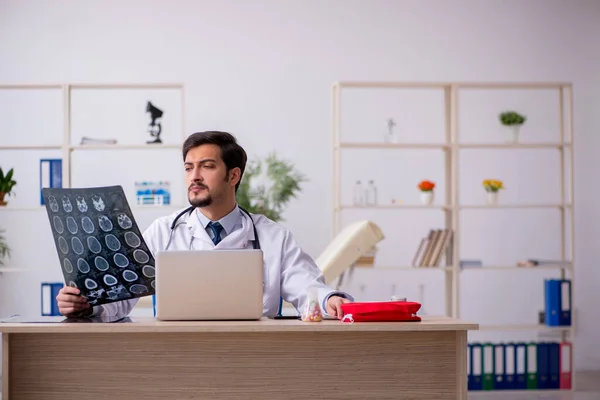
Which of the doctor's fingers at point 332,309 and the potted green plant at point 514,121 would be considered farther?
the potted green plant at point 514,121

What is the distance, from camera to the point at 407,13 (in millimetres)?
6488

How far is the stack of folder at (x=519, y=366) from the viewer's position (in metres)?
5.49

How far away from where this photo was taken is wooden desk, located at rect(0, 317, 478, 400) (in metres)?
2.25

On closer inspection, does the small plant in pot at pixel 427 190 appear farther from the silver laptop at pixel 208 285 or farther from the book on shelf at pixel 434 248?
the silver laptop at pixel 208 285

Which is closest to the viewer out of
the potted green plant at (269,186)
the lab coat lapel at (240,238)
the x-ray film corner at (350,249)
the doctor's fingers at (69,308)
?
the doctor's fingers at (69,308)

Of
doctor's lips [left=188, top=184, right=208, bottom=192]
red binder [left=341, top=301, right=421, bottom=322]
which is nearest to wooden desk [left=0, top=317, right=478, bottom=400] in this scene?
red binder [left=341, top=301, right=421, bottom=322]

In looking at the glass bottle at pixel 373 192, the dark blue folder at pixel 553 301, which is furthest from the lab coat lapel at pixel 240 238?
the dark blue folder at pixel 553 301

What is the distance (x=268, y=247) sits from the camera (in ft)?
9.82

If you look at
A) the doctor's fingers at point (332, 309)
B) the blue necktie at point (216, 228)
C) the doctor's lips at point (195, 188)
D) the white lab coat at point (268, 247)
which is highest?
the doctor's lips at point (195, 188)

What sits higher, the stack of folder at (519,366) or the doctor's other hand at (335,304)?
the doctor's other hand at (335,304)

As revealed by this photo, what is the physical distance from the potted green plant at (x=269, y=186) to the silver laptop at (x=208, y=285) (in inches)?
132

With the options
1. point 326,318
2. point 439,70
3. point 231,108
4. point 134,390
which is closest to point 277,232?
point 326,318

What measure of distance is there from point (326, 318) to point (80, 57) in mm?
4347

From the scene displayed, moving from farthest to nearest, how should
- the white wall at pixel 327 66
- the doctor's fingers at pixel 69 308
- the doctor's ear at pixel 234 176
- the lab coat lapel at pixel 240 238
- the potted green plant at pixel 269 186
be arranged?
the white wall at pixel 327 66
the potted green plant at pixel 269 186
the doctor's ear at pixel 234 176
the lab coat lapel at pixel 240 238
the doctor's fingers at pixel 69 308
